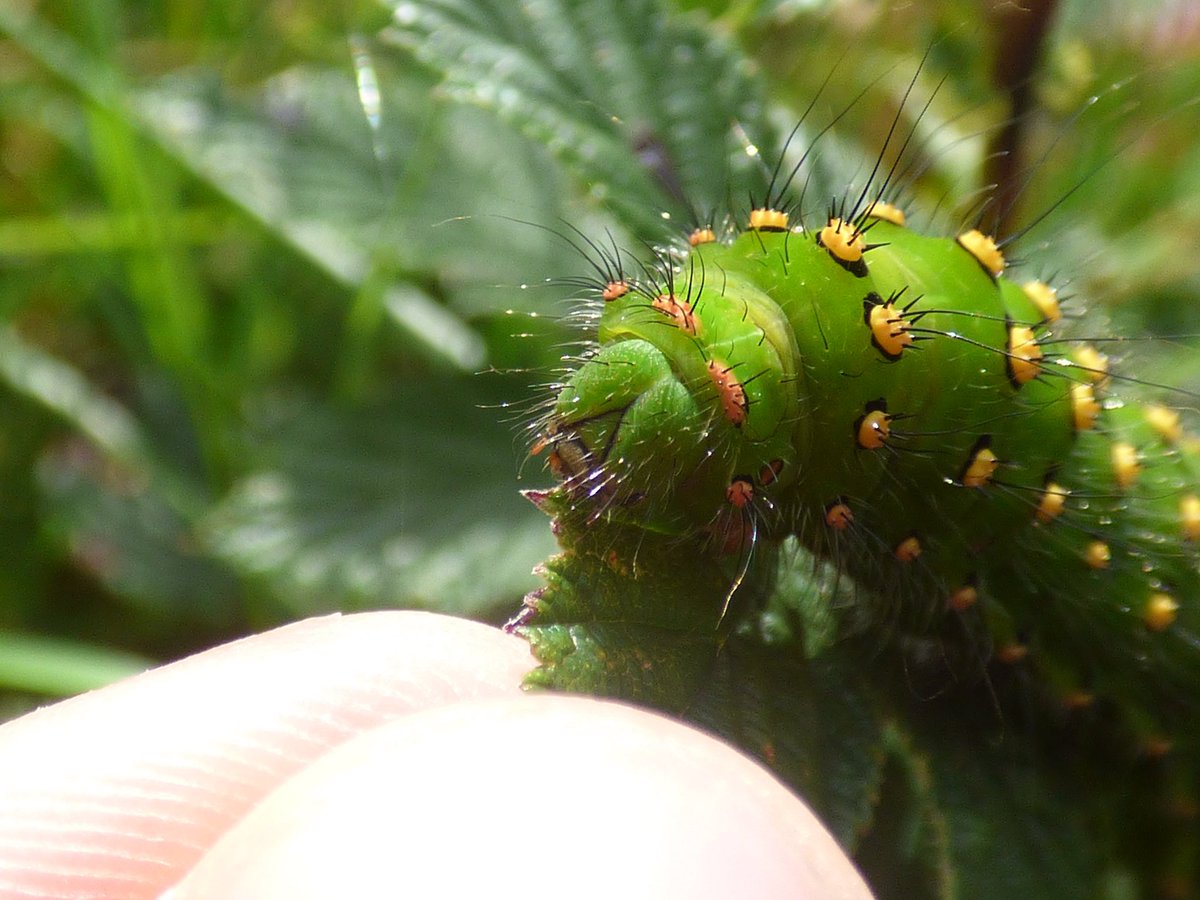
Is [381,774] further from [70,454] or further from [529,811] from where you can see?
[70,454]

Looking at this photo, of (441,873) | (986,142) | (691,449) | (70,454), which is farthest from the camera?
(70,454)

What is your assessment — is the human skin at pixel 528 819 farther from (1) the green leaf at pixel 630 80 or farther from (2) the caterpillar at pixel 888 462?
(1) the green leaf at pixel 630 80

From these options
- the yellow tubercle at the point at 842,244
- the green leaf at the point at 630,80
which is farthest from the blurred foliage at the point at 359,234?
the yellow tubercle at the point at 842,244

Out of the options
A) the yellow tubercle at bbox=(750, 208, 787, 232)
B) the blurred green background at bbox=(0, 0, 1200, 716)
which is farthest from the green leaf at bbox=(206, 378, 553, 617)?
the yellow tubercle at bbox=(750, 208, 787, 232)

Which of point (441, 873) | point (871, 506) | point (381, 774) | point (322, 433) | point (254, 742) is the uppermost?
point (322, 433)

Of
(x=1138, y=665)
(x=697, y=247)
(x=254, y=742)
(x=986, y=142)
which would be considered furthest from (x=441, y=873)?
(x=986, y=142)

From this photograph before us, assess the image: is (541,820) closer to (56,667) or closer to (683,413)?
(683,413)
